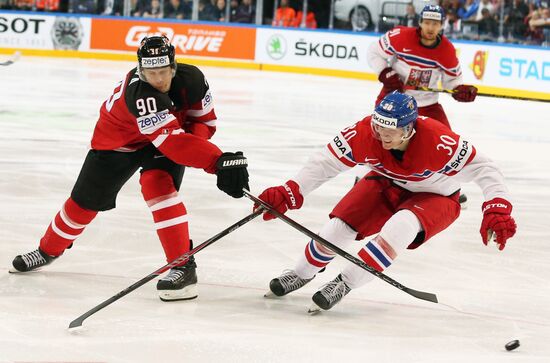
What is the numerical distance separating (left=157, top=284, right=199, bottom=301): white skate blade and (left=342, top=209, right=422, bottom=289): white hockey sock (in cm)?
58

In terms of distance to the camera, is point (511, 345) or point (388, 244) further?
point (388, 244)

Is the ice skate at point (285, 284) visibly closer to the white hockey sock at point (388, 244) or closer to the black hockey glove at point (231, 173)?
the white hockey sock at point (388, 244)

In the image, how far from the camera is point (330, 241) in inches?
139

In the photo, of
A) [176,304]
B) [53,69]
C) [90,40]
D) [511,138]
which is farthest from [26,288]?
[90,40]

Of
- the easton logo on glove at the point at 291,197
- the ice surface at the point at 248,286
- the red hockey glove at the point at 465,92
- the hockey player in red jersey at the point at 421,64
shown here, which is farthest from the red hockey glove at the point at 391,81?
the easton logo on glove at the point at 291,197

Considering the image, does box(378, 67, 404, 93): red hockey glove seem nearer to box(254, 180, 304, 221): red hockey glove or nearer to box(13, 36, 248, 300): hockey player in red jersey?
box(13, 36, 248, 300): hockey player in red jersey

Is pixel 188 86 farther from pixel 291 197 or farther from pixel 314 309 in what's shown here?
pixel 314 309

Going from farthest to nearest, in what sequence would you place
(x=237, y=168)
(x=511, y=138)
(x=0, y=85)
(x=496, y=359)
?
(x=0, y=85), (x=511, y=138), (x=237, y=168), (x=496, y=359)

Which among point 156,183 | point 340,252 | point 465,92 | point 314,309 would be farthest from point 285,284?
point 465,92

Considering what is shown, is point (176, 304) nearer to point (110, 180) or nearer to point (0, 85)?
point (110, 180)

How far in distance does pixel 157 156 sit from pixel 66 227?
0.50 meters

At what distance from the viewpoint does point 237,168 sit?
10.8 feet

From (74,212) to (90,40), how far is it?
38.7 feet

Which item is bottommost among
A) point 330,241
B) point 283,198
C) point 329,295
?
point 329,295
